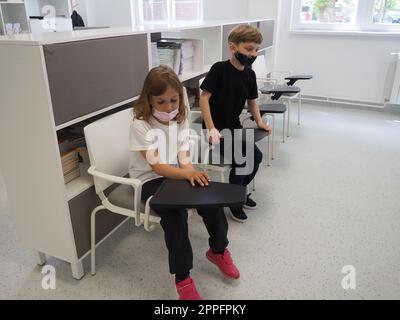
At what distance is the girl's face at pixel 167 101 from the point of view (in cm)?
152

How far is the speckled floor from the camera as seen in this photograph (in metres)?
1.66

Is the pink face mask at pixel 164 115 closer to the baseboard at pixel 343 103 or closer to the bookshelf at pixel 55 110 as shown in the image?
the bookshelf at pixel 55 110

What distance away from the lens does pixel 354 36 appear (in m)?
4.21

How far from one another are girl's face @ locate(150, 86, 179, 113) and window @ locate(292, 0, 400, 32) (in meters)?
3.61

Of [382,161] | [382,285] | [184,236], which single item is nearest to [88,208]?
[184,236]

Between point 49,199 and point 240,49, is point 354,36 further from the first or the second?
point 49,199

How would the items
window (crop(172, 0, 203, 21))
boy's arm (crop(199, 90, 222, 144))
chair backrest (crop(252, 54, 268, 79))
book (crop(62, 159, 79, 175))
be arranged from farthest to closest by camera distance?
window (crop(172, 0, 203, 21)) < chair backrest (crop(252, 54, 268, 79)) < boy's arm (crop(199, 90, 222, 144)) < book (crop(62, 159, 79, 175))

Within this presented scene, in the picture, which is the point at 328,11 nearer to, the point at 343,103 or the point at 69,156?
the point at 343,103

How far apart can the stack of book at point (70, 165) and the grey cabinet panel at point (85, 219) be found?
0.36 feet

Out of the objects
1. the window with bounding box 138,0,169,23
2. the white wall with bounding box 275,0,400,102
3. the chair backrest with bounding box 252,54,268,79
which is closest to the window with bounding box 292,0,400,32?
the white wall with bounding box 275,0,400,102

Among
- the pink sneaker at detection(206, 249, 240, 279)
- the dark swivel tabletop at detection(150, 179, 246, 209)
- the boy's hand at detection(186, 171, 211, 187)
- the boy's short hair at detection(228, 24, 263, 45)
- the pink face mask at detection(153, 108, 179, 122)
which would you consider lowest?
the pink sneaker at detection(206, 249, 240, 279)

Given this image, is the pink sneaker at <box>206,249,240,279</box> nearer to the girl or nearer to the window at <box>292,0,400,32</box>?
the girl

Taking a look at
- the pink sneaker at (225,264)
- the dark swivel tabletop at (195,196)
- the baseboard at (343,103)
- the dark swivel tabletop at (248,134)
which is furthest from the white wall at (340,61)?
the dark swivel tabletop at (195,196)

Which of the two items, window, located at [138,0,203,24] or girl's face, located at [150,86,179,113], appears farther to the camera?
window, located at [138,0,203,24]
